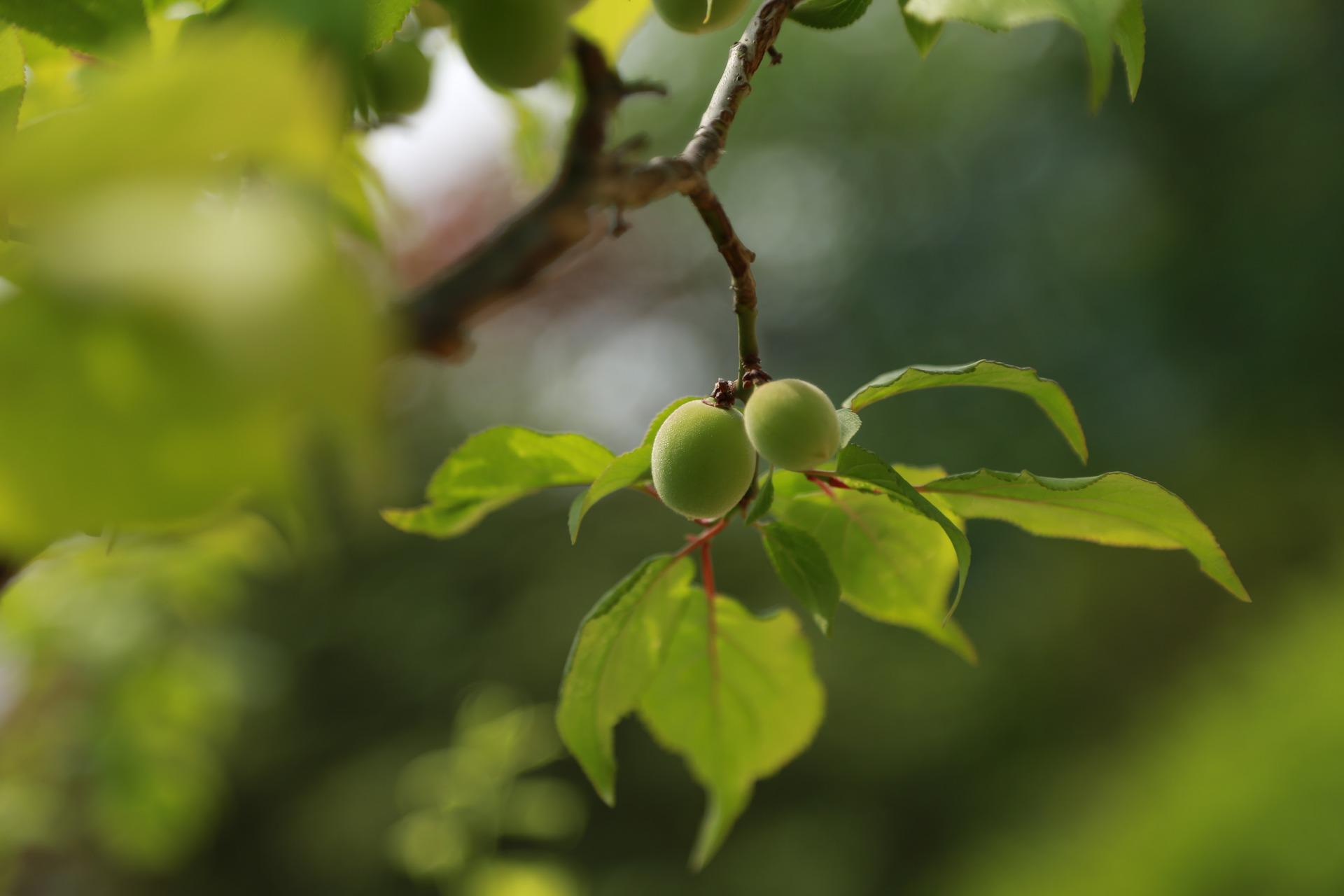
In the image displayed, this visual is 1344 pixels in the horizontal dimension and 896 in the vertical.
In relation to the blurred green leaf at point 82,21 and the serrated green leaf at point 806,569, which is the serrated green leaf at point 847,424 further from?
the blurred green leaf at point 82,21

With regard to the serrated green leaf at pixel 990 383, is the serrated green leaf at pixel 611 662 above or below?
below

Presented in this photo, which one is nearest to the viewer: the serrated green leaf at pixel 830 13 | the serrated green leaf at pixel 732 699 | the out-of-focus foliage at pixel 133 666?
the serrated green leaf at pixel 830 13

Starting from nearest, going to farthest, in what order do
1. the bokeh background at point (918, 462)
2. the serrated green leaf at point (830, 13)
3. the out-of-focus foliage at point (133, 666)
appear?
the serrated green leaf at point (830, 13) → the out-of-focus foliage at point (133, 666) → the bokeh background at point (918, 462)

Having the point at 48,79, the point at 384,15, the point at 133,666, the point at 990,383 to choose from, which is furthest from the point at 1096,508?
the point at 133,666

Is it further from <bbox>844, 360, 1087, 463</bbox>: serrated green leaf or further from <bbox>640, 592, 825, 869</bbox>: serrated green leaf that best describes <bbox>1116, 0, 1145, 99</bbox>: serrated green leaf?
<bbox>640, 592, 825, 869</bbox>: serrated green leaf

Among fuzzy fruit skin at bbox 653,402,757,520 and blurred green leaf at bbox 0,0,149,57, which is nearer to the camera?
blurred green leaf at bbox 0,0,149,57

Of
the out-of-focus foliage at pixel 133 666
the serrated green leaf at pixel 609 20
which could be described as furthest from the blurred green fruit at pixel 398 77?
the out-of-focus foliage at pixel 133 666

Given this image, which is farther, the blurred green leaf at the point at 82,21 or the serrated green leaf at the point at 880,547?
the serrated green leaf at the point at 880,547

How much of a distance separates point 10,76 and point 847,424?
0.78 feet

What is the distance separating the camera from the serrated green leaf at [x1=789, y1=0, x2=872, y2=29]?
293mm

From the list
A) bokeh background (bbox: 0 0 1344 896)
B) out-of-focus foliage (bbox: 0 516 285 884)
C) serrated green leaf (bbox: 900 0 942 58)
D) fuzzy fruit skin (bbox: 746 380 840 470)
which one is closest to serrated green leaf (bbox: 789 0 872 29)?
serrated green leaf (bbox: 900 0 942 58)

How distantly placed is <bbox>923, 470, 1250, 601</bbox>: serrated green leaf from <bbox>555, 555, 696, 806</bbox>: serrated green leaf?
0.36 feet

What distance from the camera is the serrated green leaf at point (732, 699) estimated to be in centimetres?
40

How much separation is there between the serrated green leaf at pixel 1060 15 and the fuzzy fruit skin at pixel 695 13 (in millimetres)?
129
